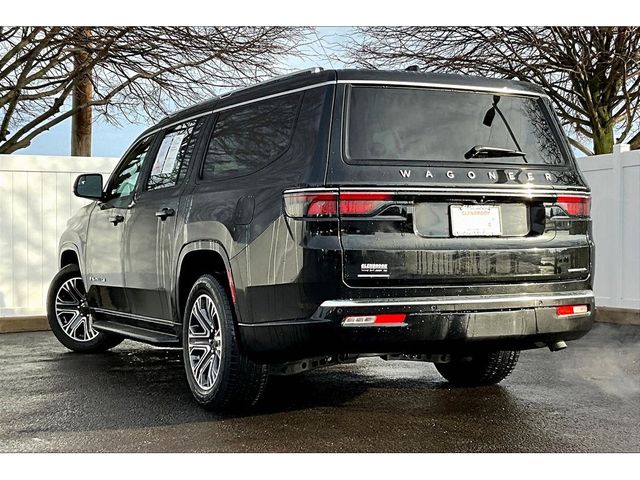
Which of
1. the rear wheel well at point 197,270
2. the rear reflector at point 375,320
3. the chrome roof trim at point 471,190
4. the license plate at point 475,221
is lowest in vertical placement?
the rear reflector at point 375,320

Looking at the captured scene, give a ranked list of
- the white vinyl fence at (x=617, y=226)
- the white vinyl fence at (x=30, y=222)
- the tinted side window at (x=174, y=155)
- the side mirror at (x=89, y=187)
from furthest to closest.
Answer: the white vinyl fence at (x=30, y=222), the white vinyl fence at (x=617, y=226), the side mirror at (x=89, y=187), the tinted side window at (x=174, y=155)

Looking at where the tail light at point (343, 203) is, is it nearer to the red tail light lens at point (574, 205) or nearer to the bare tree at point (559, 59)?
the red tail light lens at point (574, 205)

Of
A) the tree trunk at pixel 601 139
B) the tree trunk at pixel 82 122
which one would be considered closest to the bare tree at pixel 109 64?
the tree trunk at pixel 82 122

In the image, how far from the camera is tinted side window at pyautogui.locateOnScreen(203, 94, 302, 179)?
5055 millimetres

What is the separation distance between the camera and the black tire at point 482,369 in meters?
6.13

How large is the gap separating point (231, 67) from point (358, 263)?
40.0 feet

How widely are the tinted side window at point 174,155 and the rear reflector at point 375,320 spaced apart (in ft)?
6.82

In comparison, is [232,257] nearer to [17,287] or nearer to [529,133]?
[529,133]

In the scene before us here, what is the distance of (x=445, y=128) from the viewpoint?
4906mm

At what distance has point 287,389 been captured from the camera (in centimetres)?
631

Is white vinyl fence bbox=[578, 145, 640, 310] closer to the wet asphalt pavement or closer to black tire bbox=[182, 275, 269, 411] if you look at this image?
the wet asphalt pavement

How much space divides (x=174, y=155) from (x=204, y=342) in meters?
1.54

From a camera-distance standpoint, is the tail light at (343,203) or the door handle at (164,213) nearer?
the tail light at (343,203)
